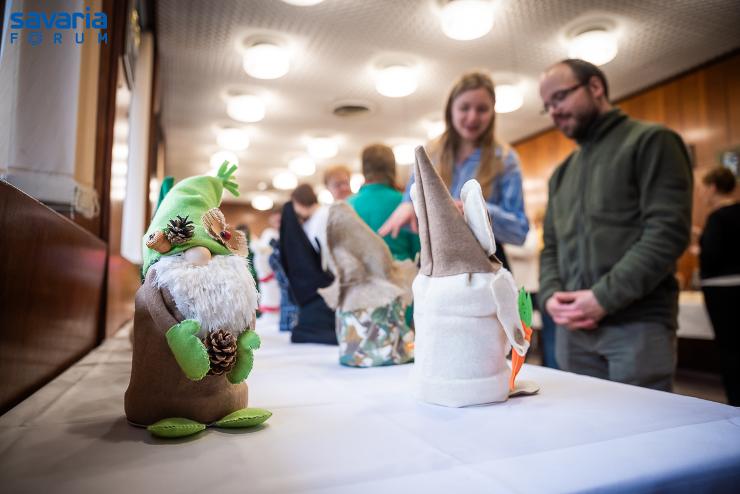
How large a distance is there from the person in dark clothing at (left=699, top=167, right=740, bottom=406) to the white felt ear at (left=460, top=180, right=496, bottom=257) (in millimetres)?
1881

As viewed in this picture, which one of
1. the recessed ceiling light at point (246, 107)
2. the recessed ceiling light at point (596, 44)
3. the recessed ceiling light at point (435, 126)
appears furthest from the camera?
the recessed ceiling light at point (435, 126)

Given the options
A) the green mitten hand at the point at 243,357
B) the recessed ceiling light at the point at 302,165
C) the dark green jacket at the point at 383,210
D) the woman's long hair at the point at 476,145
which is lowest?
the green mitten hand at the point at 243,357

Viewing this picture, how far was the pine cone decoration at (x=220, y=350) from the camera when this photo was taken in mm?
462

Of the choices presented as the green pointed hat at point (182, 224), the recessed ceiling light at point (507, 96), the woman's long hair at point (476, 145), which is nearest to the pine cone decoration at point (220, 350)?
the green pointed hat at point (182, 224)

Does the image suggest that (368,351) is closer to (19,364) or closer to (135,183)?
(19,364)

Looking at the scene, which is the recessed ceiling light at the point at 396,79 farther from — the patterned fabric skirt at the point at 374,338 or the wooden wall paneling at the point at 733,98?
the patterned fabric skirt at the point at 374,338

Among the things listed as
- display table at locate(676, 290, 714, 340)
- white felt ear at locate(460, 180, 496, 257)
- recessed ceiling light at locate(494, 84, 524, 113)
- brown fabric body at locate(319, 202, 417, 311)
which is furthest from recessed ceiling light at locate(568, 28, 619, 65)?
white felt ear at locate(460, 180, 496, 257)

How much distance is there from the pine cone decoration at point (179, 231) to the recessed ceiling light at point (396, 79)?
2.95m

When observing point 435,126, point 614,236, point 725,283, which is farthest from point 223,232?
point 435,126

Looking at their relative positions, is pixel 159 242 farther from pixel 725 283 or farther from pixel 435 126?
pixel 435 126

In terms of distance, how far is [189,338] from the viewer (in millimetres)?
443

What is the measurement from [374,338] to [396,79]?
8.88ft

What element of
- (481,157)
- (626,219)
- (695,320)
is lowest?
(695,320)

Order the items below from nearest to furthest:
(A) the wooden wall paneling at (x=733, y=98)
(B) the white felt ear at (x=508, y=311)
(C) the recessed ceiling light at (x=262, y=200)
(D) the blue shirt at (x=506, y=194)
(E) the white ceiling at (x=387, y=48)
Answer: (B) the white felt ear at (x=508, y=311) < (D) the blue shirt at (x=506, y=194) < (E) the white ceiling at (x=387, y=48) < (A) the wooden wall paneling at (x=733, y=98) < (C) the recessed ceiling light at (x=262, y=200)
